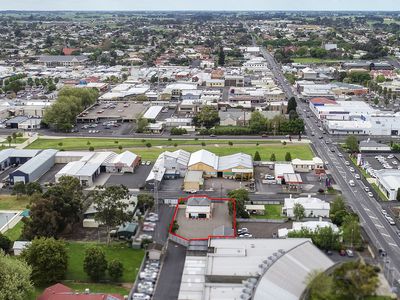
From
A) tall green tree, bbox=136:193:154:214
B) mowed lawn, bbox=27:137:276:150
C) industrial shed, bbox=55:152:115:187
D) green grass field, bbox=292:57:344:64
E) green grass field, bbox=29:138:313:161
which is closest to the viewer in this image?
tall green tree, bbox=136:193:154:214

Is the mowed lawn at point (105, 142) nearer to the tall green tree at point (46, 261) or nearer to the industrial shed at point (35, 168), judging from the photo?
the industrial shed at point (35, 168)

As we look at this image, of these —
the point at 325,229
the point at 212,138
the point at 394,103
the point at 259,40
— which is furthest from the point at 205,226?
the point at 259,40

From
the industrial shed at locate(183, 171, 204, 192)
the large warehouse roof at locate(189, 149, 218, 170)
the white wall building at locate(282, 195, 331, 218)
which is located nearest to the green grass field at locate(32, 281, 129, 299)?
the white wall building at locate(282, 195, 331, 218)

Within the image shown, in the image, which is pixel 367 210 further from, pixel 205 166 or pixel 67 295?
pixel 67 295

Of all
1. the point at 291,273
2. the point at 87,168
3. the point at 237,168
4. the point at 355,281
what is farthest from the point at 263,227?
the point at 87,168

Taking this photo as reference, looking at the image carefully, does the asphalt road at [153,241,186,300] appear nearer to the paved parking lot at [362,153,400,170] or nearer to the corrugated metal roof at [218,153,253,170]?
the corrugated metal roof at [218,153,253,170]

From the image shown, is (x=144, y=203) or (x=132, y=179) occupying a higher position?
(x=144, y=203)
